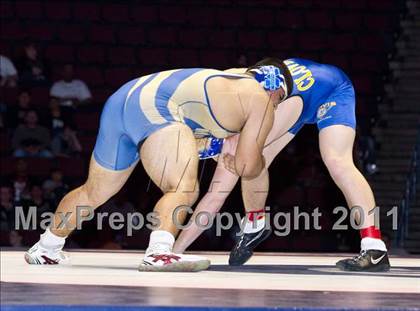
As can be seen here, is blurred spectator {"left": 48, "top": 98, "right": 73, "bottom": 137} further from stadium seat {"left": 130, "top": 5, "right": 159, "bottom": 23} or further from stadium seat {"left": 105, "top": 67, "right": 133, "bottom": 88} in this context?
stadium seat {"left": 130, "top": 5, "right": 159, "bottom": 23}

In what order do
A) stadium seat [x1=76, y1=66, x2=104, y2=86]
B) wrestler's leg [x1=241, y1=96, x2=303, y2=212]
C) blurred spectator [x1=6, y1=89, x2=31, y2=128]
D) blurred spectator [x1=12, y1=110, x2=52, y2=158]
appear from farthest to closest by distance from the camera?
stadium seat [x1=76, y1=66, x2=104, y2=86] < blurred spectator [x1=6, y1=89, x2=31, y2=128] < blurred spectator [x1=12, y1=110, x2=52, y2=158] < wrestler's leg [x1=241, y1=96, x2=303, y2=212]

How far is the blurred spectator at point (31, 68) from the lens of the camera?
12.4m

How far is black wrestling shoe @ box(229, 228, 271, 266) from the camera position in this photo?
252 inches

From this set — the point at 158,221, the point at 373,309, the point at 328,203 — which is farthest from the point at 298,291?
the point at 328,203

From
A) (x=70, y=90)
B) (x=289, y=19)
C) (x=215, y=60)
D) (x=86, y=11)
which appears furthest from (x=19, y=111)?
(x=289, y=19)

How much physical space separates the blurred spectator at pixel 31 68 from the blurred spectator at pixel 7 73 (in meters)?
0.09

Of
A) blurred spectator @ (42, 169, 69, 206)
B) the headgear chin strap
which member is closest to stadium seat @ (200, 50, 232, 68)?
blurred spectator @ (42, 169, 69, 206)

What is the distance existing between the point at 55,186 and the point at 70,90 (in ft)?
4.87

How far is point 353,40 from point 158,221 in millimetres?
8431

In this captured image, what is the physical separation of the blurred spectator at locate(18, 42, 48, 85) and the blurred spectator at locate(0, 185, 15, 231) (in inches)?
73.7

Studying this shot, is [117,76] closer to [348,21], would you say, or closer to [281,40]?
[281,40]

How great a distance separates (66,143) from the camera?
11.8 m

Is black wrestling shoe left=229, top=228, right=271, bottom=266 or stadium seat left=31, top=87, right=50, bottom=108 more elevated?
stadium seat left=31, top=87, right=50, bottom=108

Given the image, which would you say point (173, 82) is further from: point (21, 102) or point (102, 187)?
point (21, 102)
